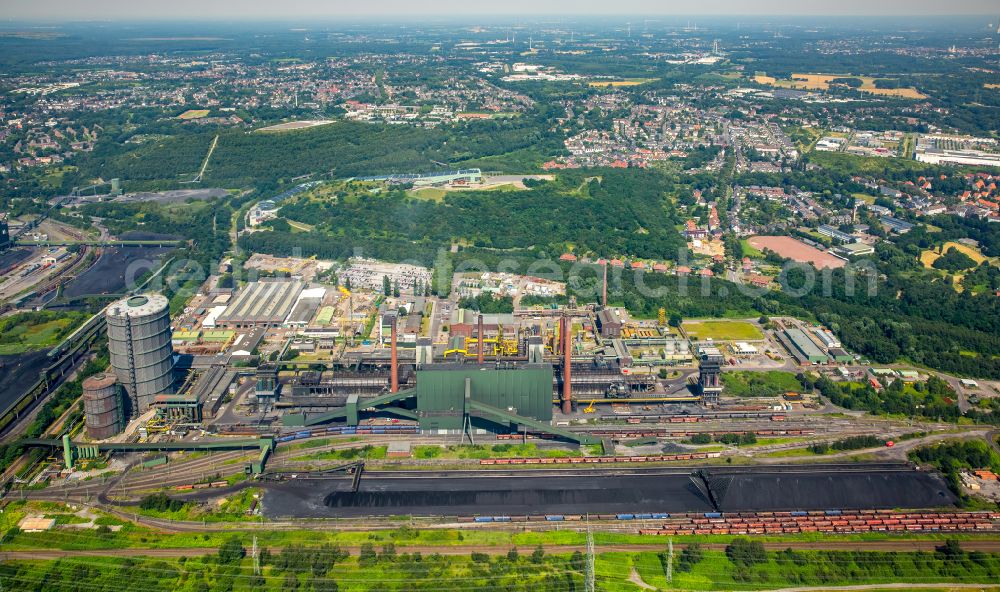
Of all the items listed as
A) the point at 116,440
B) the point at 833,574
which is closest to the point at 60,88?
the point at 116,440

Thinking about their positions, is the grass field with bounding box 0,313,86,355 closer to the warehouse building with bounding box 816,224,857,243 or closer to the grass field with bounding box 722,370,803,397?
the grass field with bounding box 722,370,803,397

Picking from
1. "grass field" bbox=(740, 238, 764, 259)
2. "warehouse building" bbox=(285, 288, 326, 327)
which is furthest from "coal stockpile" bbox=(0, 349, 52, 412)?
"grass field" bbox=(740, 238, 764, 259)

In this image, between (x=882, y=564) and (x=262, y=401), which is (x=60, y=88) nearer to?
(x=262, y=401)

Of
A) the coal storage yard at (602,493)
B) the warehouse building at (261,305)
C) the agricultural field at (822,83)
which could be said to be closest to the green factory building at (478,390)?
the coal storage yard at (602,493)

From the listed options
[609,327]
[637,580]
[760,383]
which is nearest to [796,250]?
[609,327]

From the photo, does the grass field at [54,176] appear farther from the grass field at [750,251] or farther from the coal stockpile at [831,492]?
the coal stockpile at [831,492]
